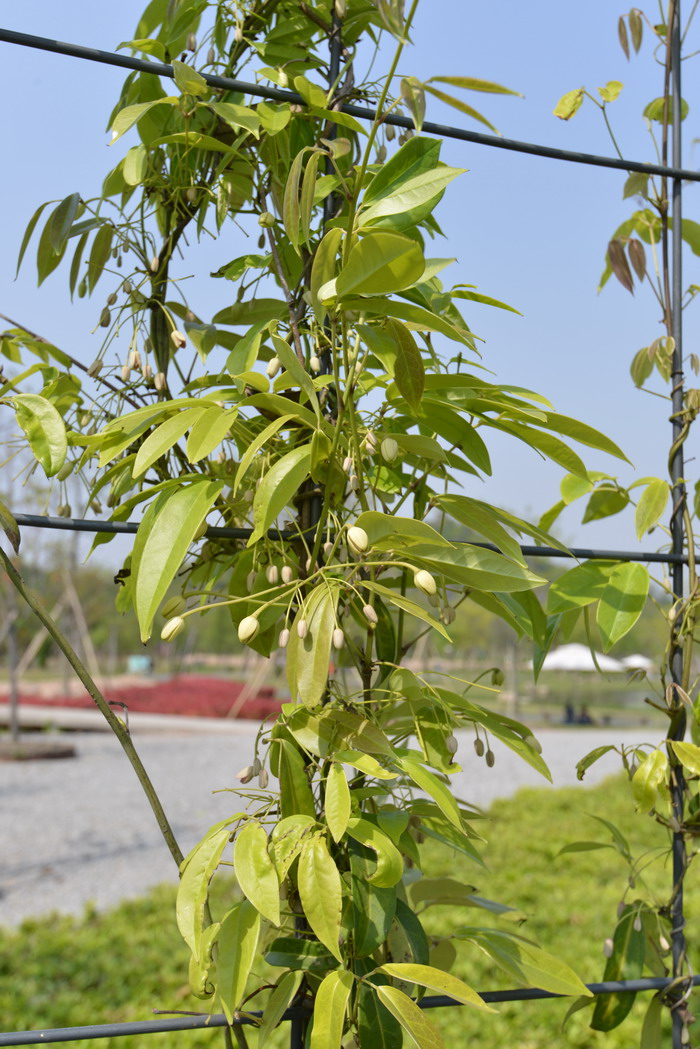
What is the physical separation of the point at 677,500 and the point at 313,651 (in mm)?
463

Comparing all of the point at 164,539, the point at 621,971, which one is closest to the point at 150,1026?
the point at 164,539

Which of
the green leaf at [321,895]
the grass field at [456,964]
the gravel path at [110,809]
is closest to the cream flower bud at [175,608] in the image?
the green leaf at [321,895]

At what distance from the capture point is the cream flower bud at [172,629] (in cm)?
54

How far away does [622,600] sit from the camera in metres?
0.75

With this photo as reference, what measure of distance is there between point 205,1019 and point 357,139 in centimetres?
69

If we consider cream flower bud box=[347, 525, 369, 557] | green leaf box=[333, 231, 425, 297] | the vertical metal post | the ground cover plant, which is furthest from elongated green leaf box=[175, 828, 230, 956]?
the vertical metal post

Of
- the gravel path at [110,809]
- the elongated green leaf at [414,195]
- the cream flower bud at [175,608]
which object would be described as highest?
the elongated green leaf at [414,195]

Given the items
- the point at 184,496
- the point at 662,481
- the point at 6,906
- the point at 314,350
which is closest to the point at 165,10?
the point at 314,350

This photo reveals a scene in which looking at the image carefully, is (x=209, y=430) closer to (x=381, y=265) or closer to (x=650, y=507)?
(x=381, y=265)

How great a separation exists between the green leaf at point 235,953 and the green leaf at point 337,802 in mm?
80

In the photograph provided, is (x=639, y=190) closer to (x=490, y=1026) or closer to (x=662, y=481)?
(x=662, y=481)

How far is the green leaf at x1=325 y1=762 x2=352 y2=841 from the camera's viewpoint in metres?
0.51

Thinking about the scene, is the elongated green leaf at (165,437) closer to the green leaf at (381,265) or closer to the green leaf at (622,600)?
the green leaf at (381,265)

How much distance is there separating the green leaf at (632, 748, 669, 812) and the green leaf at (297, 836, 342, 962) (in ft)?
1.22
